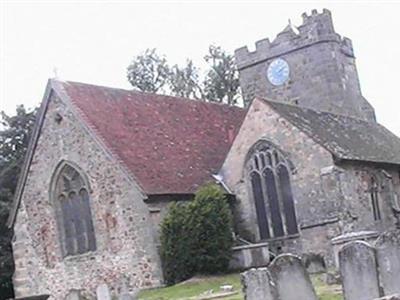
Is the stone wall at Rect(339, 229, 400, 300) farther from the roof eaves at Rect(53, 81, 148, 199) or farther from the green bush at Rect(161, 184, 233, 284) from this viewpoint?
the roof eaves at Rect(53, 81, 148, 199)

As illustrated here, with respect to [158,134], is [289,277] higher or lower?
lower

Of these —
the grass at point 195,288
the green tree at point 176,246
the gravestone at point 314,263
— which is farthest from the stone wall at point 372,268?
the green tree at point 176,246

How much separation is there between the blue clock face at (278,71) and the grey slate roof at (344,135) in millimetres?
4696

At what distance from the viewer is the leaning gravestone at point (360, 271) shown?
1420 centimetres

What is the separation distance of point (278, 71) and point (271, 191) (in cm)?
1221

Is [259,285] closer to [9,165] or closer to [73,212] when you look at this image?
[73,212]

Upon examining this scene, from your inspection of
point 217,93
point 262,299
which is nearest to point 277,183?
point 262,299

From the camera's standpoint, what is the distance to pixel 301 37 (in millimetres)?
41969

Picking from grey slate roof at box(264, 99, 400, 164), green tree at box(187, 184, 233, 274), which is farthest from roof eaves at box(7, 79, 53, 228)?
grey slate roof at box(264, 99, 400, 164)

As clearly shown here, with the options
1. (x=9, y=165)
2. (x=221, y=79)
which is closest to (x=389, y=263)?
(x=9, y=165)

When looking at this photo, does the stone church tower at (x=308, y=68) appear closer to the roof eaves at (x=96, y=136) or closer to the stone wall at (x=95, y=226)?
the roof eaves at (x=96, y=136)

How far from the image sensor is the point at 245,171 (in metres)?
32.3

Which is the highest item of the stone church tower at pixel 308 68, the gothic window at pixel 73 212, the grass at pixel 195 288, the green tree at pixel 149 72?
the green tree at pixel 149 72

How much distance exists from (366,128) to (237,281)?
48.5ft
